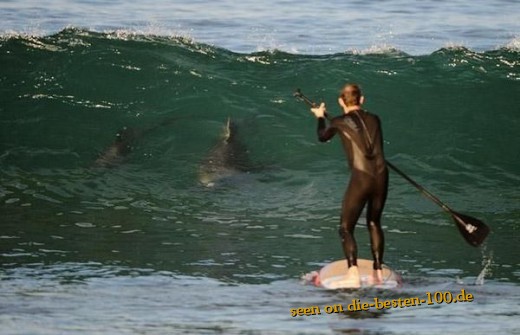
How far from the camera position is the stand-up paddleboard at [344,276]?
11.0 metres

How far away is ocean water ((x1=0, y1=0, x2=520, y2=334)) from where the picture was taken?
10.5m

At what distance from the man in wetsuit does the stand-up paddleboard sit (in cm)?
5

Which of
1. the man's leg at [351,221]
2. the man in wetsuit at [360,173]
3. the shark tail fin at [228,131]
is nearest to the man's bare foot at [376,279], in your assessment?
the man in wetsuit at [360,173]

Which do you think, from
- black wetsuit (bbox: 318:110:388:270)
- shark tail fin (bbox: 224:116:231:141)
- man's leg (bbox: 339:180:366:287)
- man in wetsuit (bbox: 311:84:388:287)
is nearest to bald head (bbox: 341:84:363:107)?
man in wetsuit (bbox: 311:84:388:287)

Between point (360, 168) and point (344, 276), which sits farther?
point (344, 276)

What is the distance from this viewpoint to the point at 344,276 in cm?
1107

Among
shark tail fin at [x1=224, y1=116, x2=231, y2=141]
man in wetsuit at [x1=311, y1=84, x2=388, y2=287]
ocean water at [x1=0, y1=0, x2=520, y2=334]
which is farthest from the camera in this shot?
shark tail fin at [x1=224, y1=116, x2=231, y2=141]

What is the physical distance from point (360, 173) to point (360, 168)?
0.04 metres

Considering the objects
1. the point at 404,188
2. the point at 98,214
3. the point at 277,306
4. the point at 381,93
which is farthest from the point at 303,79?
the point at 277,306

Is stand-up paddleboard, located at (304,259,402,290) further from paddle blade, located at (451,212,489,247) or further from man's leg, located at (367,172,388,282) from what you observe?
paddle blade, located at (451,212,489,247)

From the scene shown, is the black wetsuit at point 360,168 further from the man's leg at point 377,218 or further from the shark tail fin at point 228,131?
the shark tail fin at point 228,131

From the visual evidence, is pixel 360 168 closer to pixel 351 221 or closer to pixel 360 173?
pixel 360 173

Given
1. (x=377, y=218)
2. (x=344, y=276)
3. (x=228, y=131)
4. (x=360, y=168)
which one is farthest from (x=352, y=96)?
(x=228, y=131)

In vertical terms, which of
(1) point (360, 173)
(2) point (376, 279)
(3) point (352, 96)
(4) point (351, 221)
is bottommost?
(2) point (376, 279)
